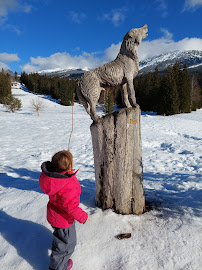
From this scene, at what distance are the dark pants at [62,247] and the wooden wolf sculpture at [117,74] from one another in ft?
4.89

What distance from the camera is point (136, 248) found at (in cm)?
186

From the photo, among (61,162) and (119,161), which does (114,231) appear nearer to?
(119,161)

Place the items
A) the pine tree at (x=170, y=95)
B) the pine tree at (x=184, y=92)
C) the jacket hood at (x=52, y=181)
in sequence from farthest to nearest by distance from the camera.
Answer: the pine tree at (x=184, y=92)
the pine tree at (x=170, y=95)
the jacket hood at (x=52, y=181)

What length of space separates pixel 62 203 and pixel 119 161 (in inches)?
41.6

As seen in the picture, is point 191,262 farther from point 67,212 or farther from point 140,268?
point 67,212

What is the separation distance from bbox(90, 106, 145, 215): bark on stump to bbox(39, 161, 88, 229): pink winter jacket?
2.68ft

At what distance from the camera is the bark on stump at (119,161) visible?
235cm

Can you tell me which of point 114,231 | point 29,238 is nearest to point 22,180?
point 29,238

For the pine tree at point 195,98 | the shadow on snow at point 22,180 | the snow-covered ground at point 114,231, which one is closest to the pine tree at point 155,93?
the pine tree at point 195,98

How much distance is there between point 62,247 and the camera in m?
1.70

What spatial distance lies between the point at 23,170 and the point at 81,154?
86.0 inches

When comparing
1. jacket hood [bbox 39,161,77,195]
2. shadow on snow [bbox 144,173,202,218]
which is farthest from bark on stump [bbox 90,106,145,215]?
jacket hood [bbox 39,161,77,195]

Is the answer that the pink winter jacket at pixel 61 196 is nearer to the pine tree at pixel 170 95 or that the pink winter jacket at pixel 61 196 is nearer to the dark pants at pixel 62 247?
the dark pants at pixel 62 247

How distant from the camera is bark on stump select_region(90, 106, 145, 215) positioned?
235 cm
